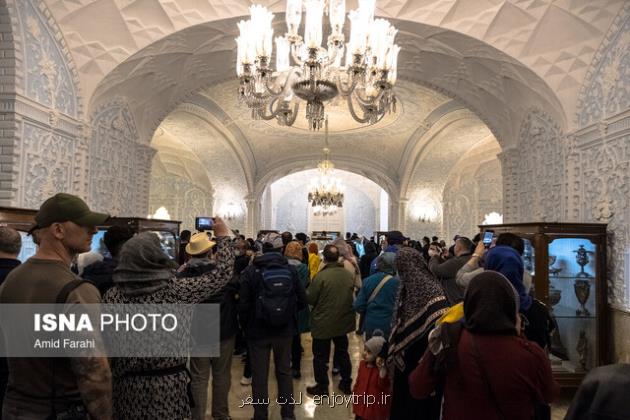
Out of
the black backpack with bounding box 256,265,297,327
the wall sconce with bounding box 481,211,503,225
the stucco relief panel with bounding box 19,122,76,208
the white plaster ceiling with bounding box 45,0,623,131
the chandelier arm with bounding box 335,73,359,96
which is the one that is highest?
the white plaster ceiling with bounding box 45,0,623,131

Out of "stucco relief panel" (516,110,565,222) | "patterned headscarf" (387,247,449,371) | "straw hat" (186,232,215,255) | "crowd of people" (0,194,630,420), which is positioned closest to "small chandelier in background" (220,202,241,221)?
Result: "stucco relief panel" (516,110,565,222)

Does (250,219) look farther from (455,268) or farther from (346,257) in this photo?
(455,268)

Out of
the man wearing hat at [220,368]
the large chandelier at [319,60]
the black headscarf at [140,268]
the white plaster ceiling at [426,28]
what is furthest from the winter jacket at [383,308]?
the white plaster ceiling at [426,28]

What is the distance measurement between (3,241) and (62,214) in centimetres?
130

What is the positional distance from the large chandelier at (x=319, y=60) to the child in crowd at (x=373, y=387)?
284cm

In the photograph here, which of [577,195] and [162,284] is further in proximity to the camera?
[577,195]

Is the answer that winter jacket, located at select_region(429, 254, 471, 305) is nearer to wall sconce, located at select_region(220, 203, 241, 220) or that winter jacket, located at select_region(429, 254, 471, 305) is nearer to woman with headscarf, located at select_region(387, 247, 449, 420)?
woman with headscarf, located at select_region(387, 247, 449, 420)

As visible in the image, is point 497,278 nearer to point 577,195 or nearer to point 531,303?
point 531,303

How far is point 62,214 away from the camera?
168cm

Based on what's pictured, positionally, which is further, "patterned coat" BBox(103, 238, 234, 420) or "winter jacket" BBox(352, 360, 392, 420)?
"winter jacket" BBox(352, 360, 392, 420)

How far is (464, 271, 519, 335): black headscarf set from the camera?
1.72 m

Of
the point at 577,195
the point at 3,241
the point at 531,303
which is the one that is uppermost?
the point at 577,195

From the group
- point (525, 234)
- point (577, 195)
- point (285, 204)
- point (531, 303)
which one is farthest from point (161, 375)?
point (285, 204)

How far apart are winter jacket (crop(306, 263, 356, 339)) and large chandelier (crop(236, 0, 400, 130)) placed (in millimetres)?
1828
